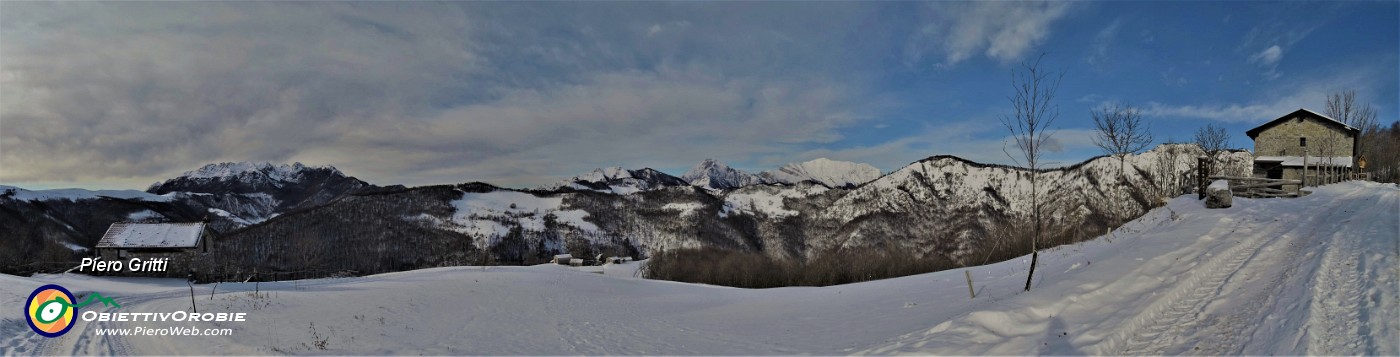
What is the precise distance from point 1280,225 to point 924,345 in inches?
504

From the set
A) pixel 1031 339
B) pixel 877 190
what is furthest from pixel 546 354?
pixel 877 190

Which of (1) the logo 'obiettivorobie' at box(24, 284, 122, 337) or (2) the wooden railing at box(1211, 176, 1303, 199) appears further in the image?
(2) the wooden railing at box(1211, 176, 1303, 199)

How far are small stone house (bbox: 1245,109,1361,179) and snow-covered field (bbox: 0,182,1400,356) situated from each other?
2891 centimetres

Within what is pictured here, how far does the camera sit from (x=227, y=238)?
404 feet

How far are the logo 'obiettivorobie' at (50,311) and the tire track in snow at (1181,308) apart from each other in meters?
18.1

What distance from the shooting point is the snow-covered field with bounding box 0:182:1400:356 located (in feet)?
22.2

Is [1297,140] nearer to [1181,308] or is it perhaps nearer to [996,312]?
[1181,308]

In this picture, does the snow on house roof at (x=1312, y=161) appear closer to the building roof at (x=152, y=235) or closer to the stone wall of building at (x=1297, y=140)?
the stone wall of building at (x=1297, y=140)

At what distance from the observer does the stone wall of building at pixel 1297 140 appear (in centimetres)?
4056

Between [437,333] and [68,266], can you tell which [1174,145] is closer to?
[437,333]

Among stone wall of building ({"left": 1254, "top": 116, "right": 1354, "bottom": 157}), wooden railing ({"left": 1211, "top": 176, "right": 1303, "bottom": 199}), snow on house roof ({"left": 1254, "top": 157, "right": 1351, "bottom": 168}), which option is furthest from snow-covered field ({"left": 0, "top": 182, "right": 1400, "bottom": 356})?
stone wall of building ({"left": 1254, "top": 116, "right": 1354, "bottom": 157})

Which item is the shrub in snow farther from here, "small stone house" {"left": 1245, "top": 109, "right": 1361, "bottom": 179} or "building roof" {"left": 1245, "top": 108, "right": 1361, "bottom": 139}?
"building roof" {"left": 1245, "top": 108, "right": 1361, "bottom": 139}

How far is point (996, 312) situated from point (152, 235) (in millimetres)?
62885

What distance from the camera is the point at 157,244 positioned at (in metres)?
45.4
